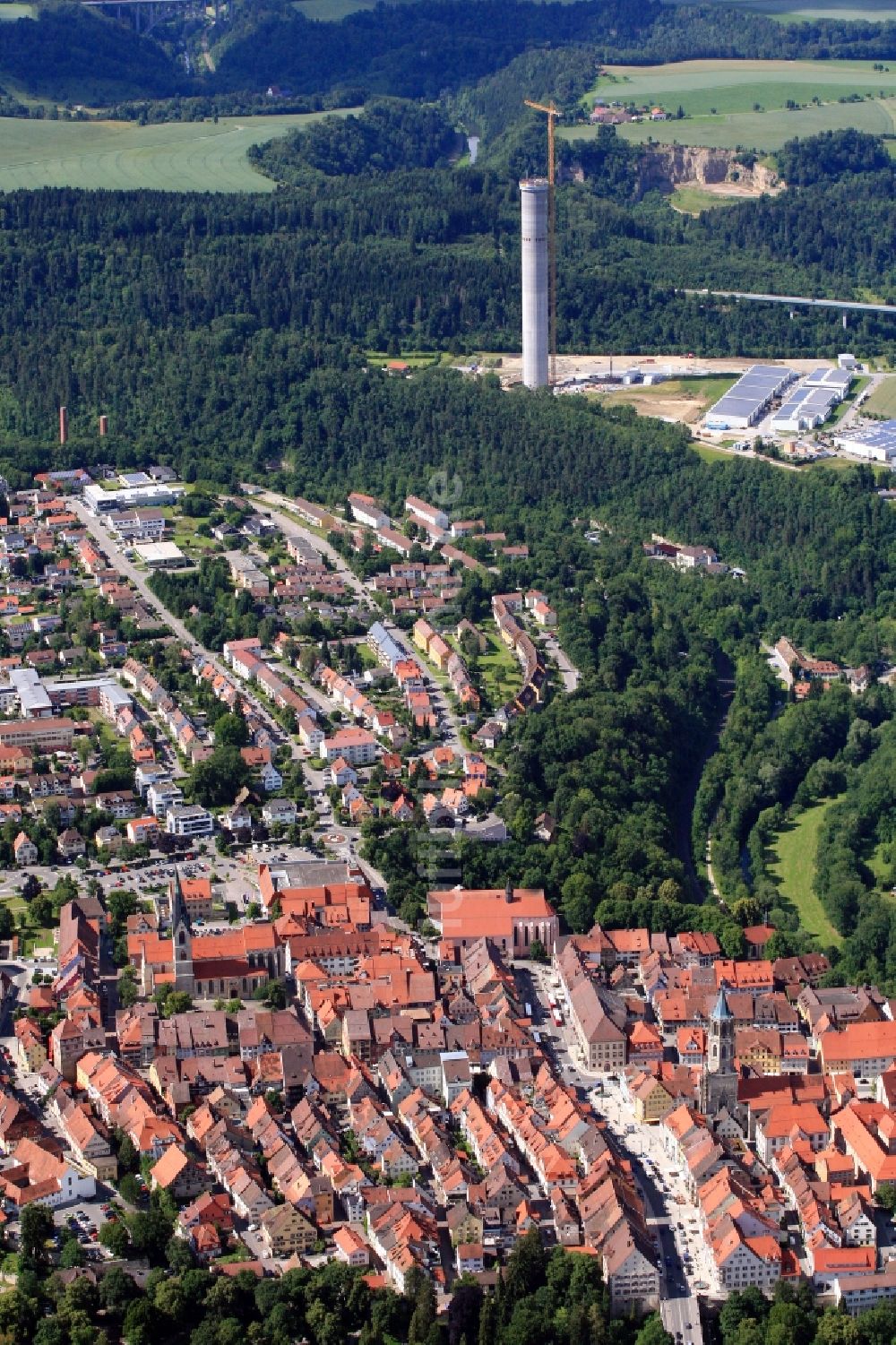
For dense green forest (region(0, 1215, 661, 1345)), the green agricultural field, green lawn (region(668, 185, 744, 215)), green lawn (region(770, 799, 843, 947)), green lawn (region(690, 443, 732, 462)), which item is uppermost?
the green agricultural field

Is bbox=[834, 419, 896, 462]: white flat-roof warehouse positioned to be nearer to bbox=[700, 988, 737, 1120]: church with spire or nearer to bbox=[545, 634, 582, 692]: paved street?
bbox=[545, 634, 582, 692]: paved street

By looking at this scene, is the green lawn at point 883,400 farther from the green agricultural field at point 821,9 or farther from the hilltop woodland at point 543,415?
the green agricultural field at point 821,9

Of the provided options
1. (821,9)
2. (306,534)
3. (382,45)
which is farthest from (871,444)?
(821,9)

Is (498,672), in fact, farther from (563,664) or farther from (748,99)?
(748,99)

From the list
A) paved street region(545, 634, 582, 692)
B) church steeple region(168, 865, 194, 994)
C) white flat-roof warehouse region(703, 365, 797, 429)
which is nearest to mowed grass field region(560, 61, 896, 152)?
white flat-roof warehouse region(703, 365, 797, 429)

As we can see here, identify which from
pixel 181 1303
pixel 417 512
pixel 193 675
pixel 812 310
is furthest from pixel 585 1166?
pixel 812 310

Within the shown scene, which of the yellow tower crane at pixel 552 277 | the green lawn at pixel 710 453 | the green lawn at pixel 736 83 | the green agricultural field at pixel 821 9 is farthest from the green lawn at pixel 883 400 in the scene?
the green agricultural field at pixel 821 9
